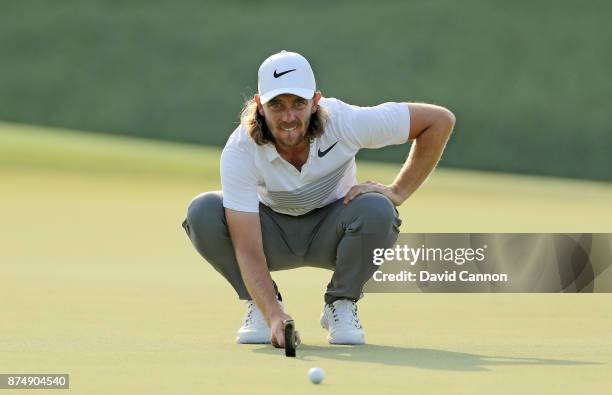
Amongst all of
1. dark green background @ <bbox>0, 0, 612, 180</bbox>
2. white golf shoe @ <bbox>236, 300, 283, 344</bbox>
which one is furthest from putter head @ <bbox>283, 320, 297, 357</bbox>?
dark green background @ <bbox>0, 0, 612, 180</bbox>

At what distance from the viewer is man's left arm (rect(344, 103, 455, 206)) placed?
5977 mm

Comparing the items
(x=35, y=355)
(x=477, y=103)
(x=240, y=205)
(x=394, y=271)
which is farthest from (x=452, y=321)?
(x=477, y=103)

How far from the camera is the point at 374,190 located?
595 cm

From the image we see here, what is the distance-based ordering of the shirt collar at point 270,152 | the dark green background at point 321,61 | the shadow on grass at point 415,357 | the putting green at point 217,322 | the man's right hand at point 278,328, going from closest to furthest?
the putting green at point 217,322
the shadow on grass at point 415,357
the man's right hand at point 278,328
the shirt collar at point 270,152
the dark green background at point 321,61

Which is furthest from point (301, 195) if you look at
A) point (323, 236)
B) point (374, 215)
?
point (374, 215)

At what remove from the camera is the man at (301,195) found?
552 centimetres

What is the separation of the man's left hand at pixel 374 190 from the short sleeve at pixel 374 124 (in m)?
0.20

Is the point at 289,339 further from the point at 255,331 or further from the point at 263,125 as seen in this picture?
the point at 263,125

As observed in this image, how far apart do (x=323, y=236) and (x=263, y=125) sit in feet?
2.21

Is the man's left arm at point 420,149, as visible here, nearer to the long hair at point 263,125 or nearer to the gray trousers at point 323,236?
the gray trousers at point 323,236

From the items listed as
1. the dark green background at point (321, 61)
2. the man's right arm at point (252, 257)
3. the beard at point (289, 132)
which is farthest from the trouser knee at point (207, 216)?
the dark green background at point (321, 61)

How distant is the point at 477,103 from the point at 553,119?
138 cm

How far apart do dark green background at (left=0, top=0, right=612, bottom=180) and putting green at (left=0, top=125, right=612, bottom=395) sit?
10374 mm

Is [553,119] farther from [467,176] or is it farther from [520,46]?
[467,176]
